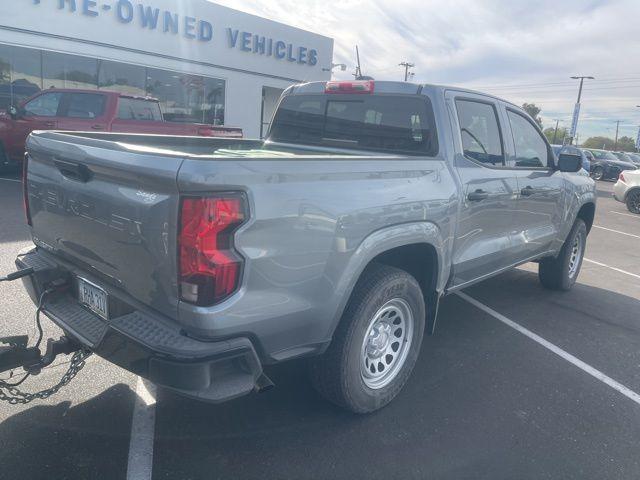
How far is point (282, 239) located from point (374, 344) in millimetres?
1183

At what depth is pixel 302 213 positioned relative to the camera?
7.86 ft

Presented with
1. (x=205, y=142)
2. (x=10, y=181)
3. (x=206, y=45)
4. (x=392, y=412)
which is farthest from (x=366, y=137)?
(x=206, y=45)

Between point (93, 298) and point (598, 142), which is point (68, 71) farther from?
point (598, 142)

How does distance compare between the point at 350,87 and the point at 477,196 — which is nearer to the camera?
the point at 477,196

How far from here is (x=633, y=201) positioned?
1493cm

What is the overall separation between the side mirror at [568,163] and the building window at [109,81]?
1280 centimetres

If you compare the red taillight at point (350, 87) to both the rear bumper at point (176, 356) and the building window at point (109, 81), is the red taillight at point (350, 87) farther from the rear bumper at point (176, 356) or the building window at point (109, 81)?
the building window at point (109, 81)

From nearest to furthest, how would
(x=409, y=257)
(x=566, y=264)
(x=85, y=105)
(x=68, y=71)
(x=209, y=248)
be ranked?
(x=209, y=248) → (x=409, y=257) → (x=566, y=264) → (x=85, y=105) → (x=68, y=71)

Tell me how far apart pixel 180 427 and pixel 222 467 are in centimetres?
43

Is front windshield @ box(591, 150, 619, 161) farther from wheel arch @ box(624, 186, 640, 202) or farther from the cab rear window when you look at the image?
the cab rear window

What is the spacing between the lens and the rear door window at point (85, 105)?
10203 mm

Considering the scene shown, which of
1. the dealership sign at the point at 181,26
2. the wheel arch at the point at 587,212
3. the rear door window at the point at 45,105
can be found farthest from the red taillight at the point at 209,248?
the dealership sign at the point at 181,26

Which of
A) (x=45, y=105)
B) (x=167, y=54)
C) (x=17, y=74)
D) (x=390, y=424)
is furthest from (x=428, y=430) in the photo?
(x=167, y=54)

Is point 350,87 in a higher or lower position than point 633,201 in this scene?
higher
